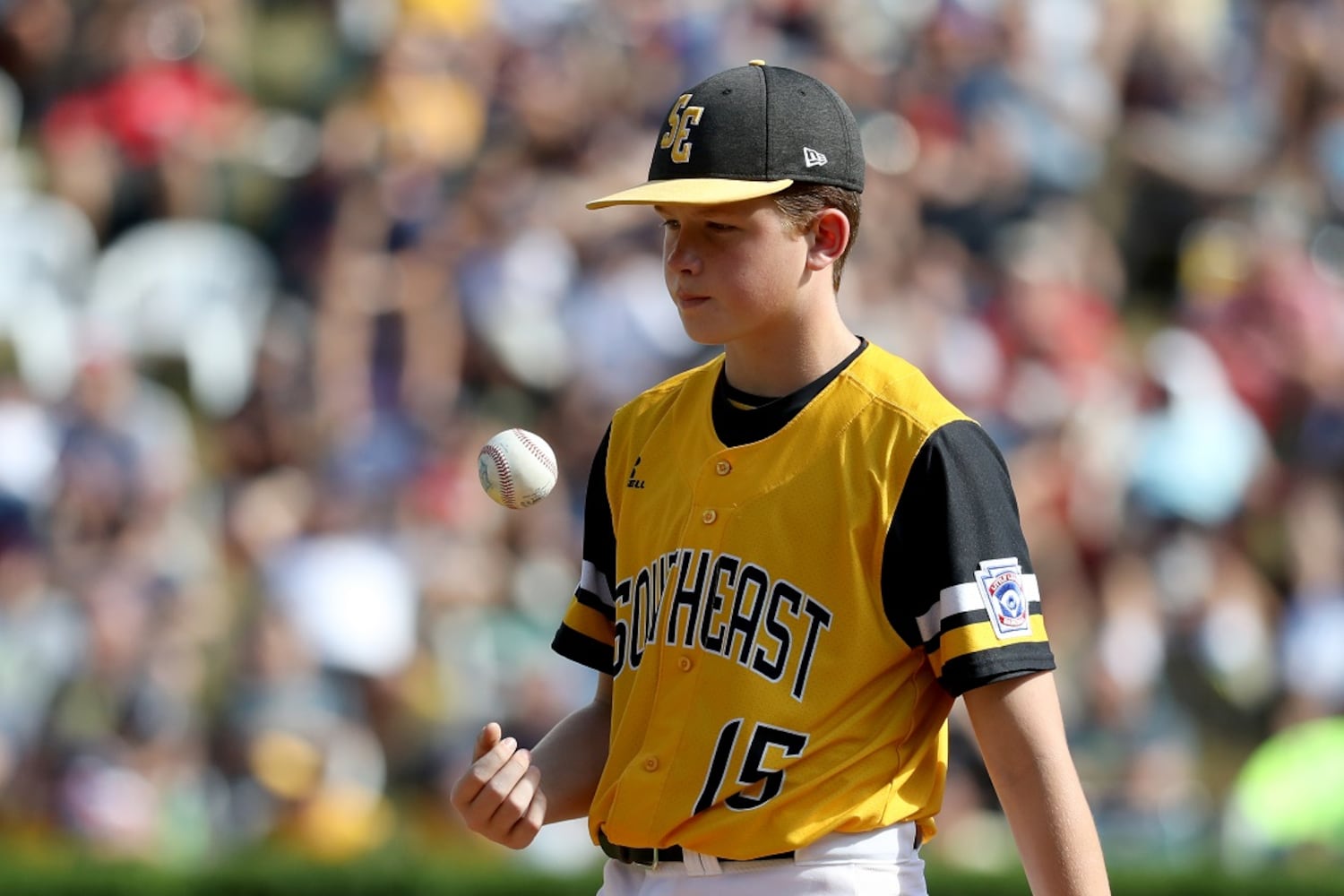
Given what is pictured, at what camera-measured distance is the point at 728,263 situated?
2836 millimetres

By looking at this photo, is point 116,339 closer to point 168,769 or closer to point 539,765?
point 168,769

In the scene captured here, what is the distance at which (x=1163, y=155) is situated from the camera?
1084 centimetres

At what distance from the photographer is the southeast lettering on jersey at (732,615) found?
280 cm

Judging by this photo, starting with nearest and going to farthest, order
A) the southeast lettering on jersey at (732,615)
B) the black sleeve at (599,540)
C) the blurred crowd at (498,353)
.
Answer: the southeast lettering on jersey at (732,615) → the black sleeve at (599,540) → the blurred crowd at (498,353)

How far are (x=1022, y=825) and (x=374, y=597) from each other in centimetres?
617

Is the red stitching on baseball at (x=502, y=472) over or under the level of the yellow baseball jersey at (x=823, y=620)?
over

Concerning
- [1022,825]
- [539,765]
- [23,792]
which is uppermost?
[23,792]

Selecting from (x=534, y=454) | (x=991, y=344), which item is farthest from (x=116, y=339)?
(x=534, y=454)

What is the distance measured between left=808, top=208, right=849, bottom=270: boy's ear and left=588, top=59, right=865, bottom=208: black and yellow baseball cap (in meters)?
0.05

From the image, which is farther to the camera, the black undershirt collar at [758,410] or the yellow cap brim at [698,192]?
the black undershirt collar at [758,410]

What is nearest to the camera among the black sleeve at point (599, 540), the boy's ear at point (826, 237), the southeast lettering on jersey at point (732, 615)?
the southeast lettering on jersey at point (732, 615)

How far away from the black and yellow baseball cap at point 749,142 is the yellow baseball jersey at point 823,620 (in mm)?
311

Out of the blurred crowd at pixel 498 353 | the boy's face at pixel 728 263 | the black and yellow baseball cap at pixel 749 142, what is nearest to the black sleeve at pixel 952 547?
the boy's face at pixel 728 263

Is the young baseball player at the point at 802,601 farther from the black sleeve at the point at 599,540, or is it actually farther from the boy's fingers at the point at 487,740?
the black sleeve at the point at 599,540
